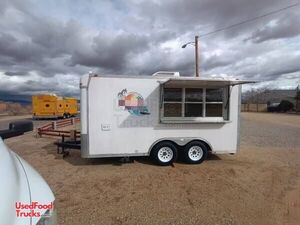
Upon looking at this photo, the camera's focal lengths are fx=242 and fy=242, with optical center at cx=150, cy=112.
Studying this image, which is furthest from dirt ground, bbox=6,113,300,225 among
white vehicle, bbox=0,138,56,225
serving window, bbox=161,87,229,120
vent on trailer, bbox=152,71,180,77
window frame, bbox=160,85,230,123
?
vent on trailer, bbox=152,71,180,77

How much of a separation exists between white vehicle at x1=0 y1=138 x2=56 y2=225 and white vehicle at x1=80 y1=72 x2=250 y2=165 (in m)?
4.86

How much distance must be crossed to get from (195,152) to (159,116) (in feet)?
5.26

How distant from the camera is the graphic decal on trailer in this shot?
23.3ft

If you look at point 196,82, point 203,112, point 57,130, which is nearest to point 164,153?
point 203,112

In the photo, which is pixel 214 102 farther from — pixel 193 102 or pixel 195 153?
pixel 195 153

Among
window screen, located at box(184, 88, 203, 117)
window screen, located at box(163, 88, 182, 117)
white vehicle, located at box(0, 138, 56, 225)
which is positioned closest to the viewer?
white vehicle, located at box(0, 138, 56, 225)

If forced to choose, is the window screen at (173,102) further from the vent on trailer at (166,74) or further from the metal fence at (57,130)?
the metal fence at (57,130)

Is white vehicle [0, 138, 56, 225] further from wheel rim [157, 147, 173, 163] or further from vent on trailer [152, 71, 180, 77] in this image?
vent on trailer [152, 71, 180, 77]

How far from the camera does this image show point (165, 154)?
24.0 ft

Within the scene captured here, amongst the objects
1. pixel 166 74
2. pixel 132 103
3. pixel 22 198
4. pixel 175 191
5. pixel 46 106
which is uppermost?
pixel 166 74

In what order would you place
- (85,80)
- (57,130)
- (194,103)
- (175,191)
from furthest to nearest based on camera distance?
(57,130), (194,103), (85,80), (175,191)

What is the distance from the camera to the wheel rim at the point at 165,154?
23.8 ft

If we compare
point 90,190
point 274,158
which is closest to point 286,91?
point 274,158

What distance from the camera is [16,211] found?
5.20ft
